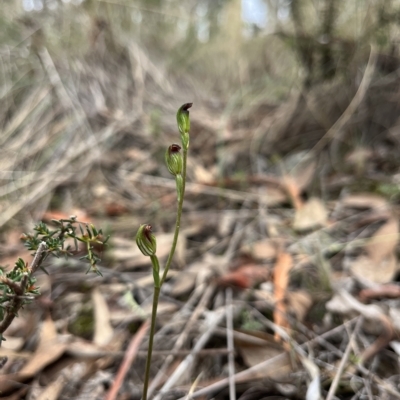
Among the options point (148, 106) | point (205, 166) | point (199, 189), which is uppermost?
point (148, 106)

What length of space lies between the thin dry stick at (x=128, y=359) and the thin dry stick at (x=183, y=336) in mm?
65

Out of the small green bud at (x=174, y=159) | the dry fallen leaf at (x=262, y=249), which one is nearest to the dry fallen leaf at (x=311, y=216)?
the dry fallen leaf at (x=262, y=249)

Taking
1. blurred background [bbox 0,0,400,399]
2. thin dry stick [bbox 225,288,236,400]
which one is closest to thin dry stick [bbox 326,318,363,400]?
blurred background [bbox 0,0,400,399]

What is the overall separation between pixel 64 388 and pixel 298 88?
1632 millimetres

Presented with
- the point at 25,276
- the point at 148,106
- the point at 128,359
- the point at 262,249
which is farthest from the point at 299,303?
the point at 148,106

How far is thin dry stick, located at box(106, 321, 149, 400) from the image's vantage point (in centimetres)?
76

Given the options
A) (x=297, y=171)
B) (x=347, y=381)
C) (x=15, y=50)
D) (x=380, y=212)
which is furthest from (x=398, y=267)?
(x=15, y=50)

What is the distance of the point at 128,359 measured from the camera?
83 centimetres

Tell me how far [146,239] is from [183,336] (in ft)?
1.58

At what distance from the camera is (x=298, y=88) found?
74.3 inches

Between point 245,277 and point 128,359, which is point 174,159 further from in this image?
point 245,277

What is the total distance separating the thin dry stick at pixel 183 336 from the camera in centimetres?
77

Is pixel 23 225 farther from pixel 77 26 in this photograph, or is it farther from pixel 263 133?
pixel 77 26

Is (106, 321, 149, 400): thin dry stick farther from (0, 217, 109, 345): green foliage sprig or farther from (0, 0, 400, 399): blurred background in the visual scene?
(0, 217, 109, 345): green foliage sprig
